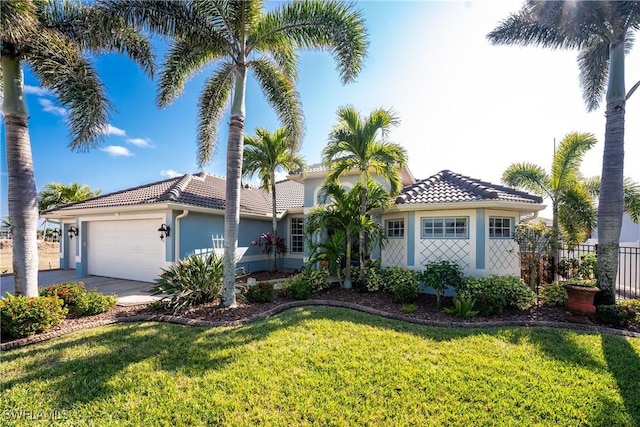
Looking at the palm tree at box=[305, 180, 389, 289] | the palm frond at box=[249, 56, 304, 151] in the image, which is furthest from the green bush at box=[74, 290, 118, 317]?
the palm frond at box=[249, 56, 304, 151]

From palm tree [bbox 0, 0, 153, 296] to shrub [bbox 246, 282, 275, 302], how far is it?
5.41 m

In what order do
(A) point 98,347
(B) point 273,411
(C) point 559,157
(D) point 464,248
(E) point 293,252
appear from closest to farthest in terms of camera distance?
(B) point 273,411, (A) point 98,347, (D) point 464,248, (C) point 559,157, (E) point 293,252

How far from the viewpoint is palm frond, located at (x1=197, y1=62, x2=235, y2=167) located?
962 cm

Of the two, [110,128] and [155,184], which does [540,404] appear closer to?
[110,128]

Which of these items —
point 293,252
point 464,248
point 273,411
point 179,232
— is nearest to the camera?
point 273,411

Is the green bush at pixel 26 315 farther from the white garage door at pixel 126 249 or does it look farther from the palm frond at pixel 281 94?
the palm frond at pixel 281 94

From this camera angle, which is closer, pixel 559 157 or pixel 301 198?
pixel 559 157

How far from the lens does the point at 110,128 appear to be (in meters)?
8.14

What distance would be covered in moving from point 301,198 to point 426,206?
972 cm

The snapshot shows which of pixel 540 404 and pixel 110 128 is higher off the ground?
pixel 110 128

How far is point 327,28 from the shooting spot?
7.82m

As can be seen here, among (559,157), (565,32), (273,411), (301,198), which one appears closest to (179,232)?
(301,198)

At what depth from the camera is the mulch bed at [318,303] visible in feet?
21.4

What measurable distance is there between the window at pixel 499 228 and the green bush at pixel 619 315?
3.27 m
